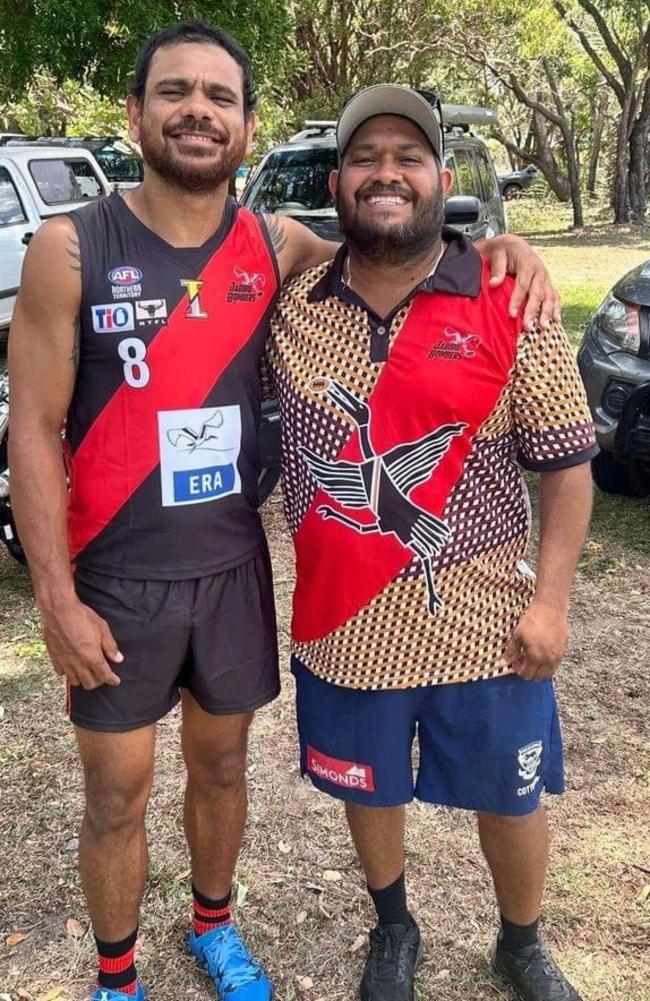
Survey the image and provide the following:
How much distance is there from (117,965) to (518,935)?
988 millimetres

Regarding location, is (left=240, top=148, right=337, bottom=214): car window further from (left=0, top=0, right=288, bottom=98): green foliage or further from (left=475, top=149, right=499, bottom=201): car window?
(left=475, top=149, right=499, bottom=201): car window

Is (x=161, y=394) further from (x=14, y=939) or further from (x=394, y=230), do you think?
(x=14, y=939)

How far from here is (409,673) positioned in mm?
2016

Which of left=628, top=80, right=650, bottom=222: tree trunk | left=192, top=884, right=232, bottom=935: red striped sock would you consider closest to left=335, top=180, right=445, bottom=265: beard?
left=192, top=884, right=232, bottom=935: red striped sock

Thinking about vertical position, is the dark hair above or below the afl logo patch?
above

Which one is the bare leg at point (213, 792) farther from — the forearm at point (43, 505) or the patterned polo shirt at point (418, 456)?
the forearm at point (43, 505)

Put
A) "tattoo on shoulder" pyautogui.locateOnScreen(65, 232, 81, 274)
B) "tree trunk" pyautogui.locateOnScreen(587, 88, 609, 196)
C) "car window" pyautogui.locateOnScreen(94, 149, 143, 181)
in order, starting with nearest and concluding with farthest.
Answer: "tattoo on shoulder" pyautogui.locateOnScreen(65, 232, 81, 274) → "car window" pyautogui.locateOnScreen(94, 149, 143, 181) → "tree trunk" pyautogui.locateOnScreen(587, 88, 609, 196)

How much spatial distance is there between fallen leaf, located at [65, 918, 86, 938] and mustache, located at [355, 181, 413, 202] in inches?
81.2

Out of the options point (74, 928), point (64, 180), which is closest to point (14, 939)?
point (74, 928)

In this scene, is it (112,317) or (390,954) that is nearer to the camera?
(112,317)

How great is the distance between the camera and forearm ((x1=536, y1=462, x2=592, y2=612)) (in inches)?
77.1

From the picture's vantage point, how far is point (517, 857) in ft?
7.07

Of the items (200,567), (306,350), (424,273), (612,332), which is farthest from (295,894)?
(612,332)

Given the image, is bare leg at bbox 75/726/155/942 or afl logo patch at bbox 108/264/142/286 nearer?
afl logo patch at bbox 108/264/142/286
